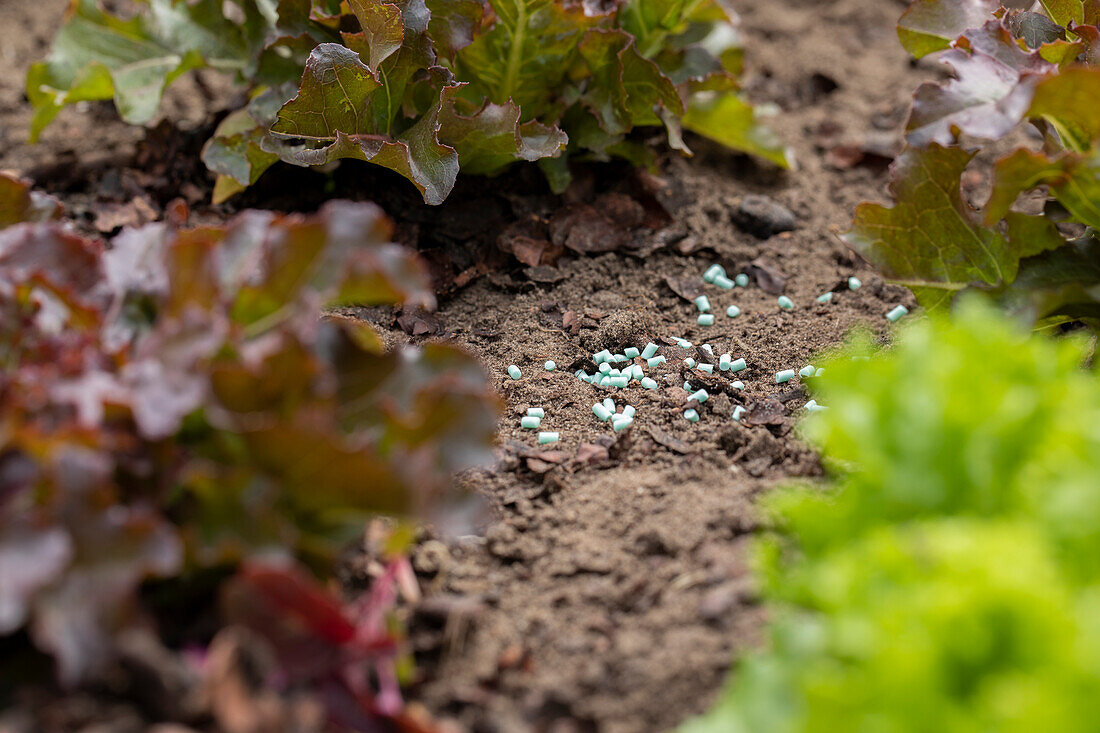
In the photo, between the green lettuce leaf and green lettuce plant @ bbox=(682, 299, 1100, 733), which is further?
the green lettuce leaf

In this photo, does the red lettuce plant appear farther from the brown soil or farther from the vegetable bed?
the brown soil

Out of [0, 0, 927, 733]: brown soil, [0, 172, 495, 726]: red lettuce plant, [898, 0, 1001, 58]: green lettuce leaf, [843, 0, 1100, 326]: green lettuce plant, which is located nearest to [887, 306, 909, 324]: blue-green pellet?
[0, 0, 927, 733]: brown soil

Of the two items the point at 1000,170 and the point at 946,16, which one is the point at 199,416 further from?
the point at 946,16

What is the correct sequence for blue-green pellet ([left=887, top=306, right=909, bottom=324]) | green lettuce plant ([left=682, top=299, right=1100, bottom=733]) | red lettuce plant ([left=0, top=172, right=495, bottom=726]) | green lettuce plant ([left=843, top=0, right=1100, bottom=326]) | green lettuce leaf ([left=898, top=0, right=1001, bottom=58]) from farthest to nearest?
blue-green pellet ([left=887, top=306, right=909, bottom=324]), green lettuce leaf ([left=898, top=0, right=1001, bottom=58]), green lettuce plant ([left=843, top=0, right=1100, bottom=326]), red lettuce plant ([left=0, top=172, right=495, bottom=726]), green lettuce plant ([left=682, top=299, right=1100, bottom=733])

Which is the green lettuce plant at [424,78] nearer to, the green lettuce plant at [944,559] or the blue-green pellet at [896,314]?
the blue-green pellet at [896,314]

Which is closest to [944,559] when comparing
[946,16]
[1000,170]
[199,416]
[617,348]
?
[1000,170]

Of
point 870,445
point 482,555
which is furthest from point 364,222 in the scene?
point 870,445

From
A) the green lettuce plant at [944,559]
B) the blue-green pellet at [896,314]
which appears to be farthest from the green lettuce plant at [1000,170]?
the green lettuce plant at [944,559]

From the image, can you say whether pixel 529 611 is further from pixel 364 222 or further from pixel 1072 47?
pixel 1072 47
